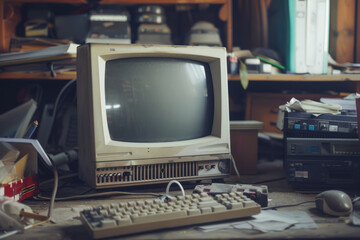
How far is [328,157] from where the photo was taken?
127cm

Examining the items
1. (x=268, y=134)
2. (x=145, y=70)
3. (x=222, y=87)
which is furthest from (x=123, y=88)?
(x=268, y=134)

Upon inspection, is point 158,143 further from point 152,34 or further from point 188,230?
point 152,34

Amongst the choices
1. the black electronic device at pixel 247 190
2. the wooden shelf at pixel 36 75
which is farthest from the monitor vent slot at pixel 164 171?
the wooden shelf at pixel 36 75

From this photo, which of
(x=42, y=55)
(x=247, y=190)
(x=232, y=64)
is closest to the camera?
(x=247, y=190)

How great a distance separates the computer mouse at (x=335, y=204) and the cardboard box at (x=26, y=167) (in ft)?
2.69

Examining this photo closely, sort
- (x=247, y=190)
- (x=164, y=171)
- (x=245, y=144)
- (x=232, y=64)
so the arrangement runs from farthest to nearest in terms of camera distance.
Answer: (x=232, y=64) → (x=245, y=144) → (x=164, y=171) → (x=247, y=190)

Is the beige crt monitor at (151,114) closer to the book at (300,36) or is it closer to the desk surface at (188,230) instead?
the desk surface at (188,230)

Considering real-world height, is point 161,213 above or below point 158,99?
below

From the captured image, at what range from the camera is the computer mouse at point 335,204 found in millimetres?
985

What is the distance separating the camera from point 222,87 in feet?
4.27

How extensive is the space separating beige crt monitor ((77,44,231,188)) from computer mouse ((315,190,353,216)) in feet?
1.24

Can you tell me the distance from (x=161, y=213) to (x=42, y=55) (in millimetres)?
816

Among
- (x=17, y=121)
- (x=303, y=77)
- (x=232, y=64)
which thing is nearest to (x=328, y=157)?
(x=303, y=77)

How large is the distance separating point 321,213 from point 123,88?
67cm
